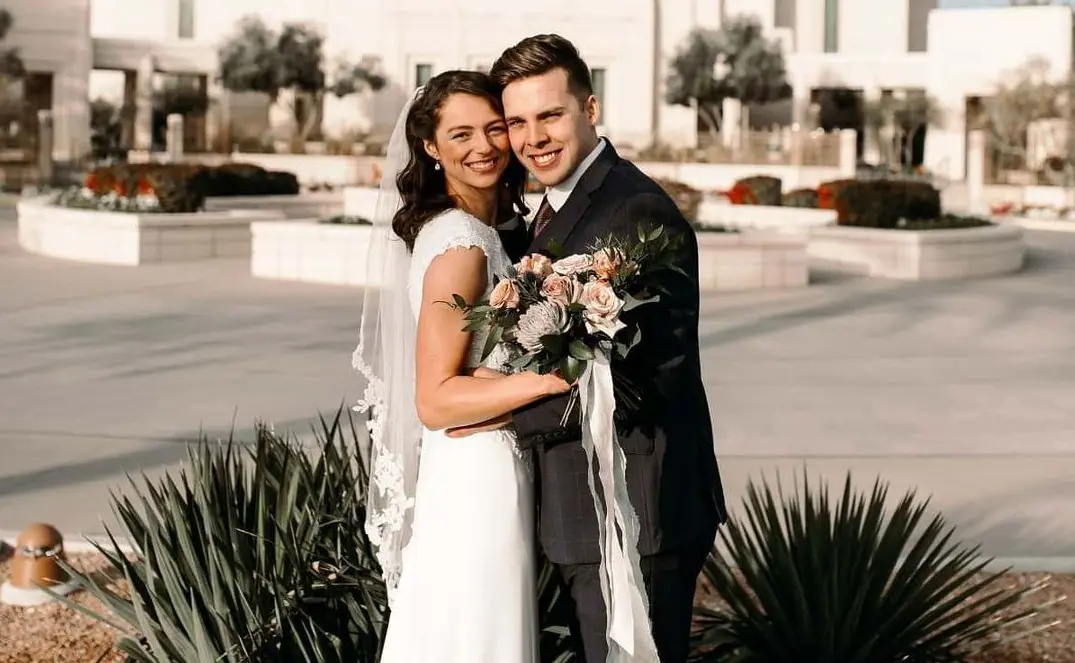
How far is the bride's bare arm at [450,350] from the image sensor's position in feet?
10.6

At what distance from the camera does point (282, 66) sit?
161ft

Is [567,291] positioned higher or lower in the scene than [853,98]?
lower

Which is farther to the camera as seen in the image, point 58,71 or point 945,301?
point 58,71

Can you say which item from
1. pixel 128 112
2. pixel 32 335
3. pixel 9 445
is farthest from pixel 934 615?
pixel 128 112

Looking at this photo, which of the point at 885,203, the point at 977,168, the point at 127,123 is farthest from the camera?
the point at 127,123

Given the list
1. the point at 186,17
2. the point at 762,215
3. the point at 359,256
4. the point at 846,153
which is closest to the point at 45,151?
the point at 846,153

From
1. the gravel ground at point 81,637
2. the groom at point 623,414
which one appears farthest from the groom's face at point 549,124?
the gravel ground at point 81,637

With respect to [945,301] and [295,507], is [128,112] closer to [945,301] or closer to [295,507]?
[945,301]

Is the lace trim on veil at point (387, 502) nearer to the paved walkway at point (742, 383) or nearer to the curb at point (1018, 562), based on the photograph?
the curb at point (1018, 562)

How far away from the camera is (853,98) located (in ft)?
185

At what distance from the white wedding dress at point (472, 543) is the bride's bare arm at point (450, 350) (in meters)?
0.04

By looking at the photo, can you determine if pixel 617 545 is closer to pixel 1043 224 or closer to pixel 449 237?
pixel 449 237

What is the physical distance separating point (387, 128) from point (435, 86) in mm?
48704

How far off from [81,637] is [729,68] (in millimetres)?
46980
